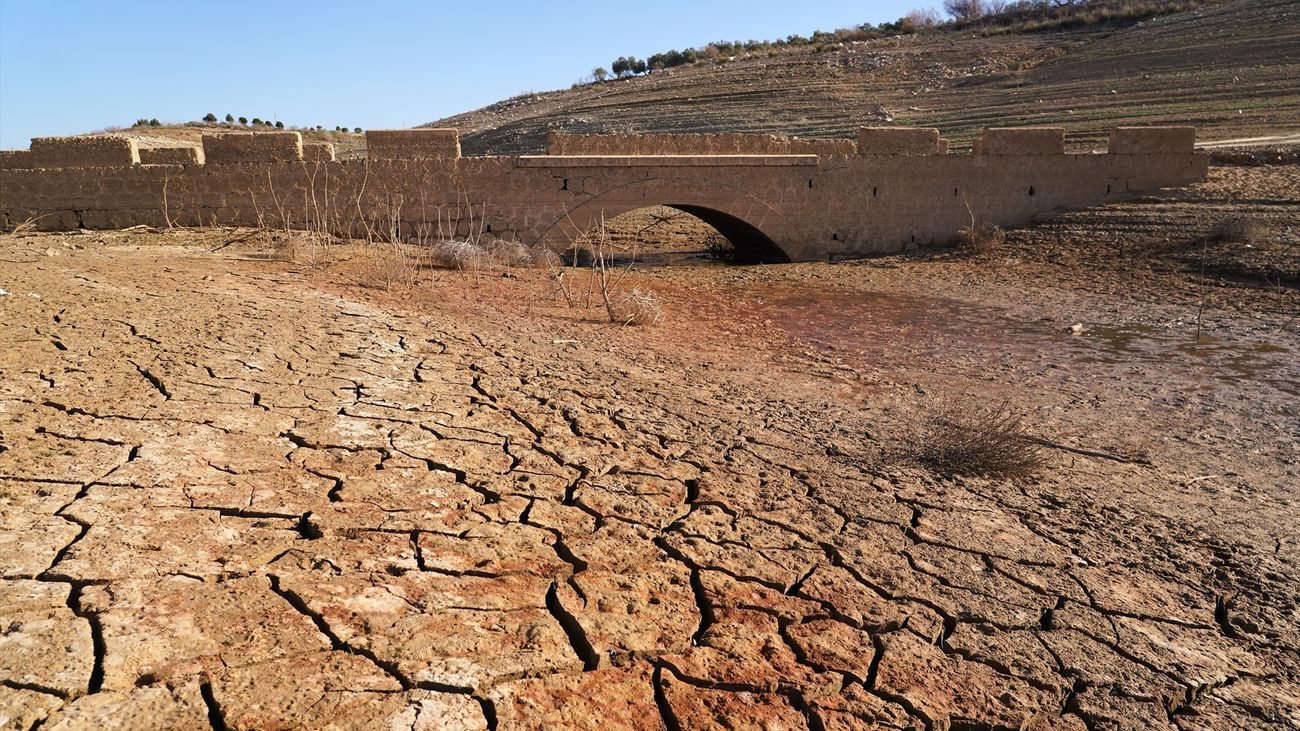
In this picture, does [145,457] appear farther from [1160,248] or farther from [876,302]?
[1160,248]

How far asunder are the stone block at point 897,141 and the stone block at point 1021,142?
830mm

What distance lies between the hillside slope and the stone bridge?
4.28m

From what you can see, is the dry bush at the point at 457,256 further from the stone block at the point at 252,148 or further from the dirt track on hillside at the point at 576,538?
the dirt track on hillside at the point at 576,538

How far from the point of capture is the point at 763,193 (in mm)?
12570

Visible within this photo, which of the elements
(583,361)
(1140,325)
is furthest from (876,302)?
(583,361)

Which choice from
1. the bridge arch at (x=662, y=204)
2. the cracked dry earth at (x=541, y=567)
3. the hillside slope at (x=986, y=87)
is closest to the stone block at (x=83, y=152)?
the bridge arch at (x=662, y=204)

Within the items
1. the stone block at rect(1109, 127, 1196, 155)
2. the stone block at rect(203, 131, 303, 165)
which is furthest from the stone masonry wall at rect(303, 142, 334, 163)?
the stone block at rect(1109, 127, 1196, 155)

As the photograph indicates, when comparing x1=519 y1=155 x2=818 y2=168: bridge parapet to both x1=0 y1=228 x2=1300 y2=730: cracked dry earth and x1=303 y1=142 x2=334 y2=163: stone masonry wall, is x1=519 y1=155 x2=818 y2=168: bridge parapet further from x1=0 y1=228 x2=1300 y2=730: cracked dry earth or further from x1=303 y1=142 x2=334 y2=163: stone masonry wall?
x1=0 y1=228 x2=1300 y2=730: cracked dry earth

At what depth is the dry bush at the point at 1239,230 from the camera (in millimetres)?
11641

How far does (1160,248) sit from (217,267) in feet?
38.2

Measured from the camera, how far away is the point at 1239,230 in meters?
11.8

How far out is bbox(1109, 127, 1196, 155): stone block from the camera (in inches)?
535

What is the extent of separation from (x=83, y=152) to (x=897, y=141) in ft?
34.3

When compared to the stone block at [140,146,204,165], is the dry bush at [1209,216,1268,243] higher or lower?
lower
